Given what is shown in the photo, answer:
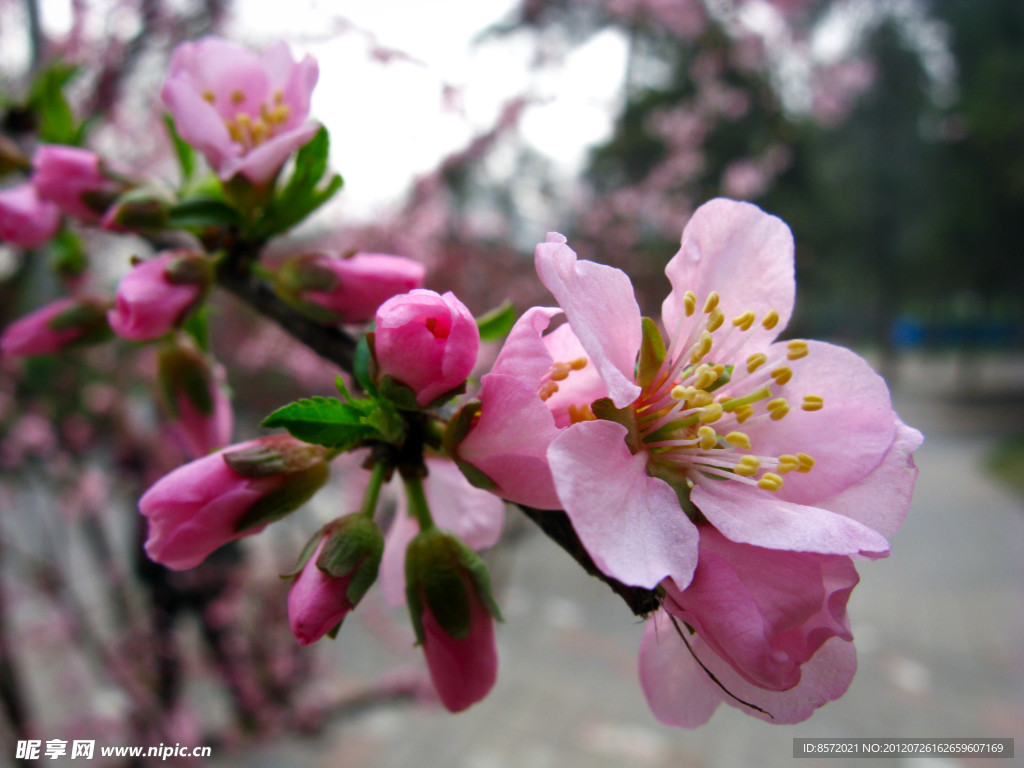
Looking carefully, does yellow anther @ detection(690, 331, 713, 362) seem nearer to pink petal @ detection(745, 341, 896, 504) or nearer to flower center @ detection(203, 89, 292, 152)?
pink petal @ detection(745, 341, 896, 504)

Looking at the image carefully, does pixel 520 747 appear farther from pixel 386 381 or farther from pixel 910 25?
pixel 910 25

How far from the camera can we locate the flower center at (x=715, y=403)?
360mm

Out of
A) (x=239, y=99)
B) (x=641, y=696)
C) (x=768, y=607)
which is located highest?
(x=239, y=99)

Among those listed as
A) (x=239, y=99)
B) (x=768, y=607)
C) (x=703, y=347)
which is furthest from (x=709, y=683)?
(x=239, y=99)

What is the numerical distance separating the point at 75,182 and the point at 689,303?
53 centimetres

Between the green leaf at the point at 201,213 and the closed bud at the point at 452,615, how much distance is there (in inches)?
12.0

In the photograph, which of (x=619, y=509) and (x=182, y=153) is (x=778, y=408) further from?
(x=182, y=153)

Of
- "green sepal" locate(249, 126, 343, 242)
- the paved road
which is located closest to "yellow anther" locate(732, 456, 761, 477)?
"green sepal" locate(249, 126, 343, 242)

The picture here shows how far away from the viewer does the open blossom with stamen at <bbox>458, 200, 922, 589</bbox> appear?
29cm

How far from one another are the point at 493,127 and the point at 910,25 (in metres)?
8.18

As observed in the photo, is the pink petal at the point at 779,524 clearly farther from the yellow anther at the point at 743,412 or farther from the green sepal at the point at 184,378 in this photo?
the green sepal at the point at 184,378

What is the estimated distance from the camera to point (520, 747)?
2.42 m

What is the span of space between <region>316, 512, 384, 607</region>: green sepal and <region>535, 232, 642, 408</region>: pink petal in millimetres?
159

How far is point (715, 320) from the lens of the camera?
40 cm
